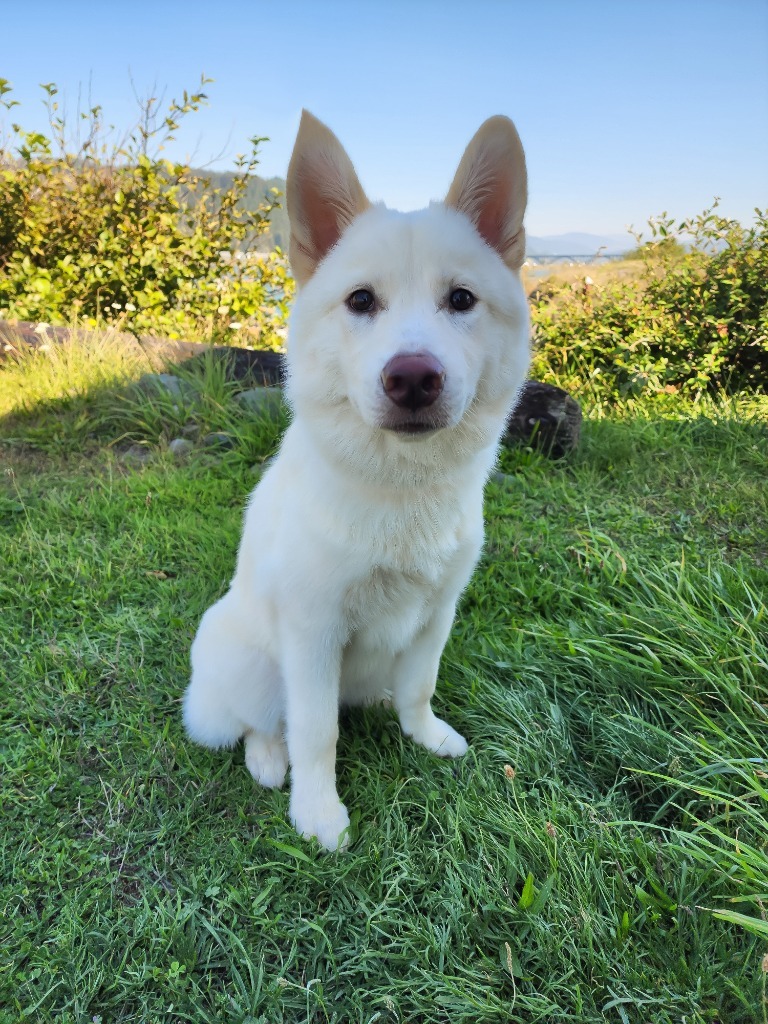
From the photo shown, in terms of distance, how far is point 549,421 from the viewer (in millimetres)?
4250

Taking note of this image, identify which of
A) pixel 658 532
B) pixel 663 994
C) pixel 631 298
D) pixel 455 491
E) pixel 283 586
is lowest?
pixel 663 994

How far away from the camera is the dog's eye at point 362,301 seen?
158cm

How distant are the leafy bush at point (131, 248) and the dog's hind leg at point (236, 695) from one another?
457 cm

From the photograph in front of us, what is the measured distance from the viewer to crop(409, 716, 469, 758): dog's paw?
2107 mm

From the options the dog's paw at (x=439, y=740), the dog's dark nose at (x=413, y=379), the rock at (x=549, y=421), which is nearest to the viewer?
the dog's dark nose at (x=413, y=379)

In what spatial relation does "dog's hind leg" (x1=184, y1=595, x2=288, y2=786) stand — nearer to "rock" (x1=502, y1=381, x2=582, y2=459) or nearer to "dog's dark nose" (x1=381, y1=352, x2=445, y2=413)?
"dog's dark nose" (x1=381, y1=352, x2=445, y2=413)

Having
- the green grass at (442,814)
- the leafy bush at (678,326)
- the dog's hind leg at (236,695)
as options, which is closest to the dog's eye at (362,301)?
the dog's hind leg at (236,695)

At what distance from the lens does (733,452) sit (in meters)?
4.19

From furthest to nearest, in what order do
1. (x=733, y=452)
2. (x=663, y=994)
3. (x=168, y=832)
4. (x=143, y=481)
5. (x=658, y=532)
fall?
(x=733, y=452) < (x=143, y=481) < (x=658, y=532) < (x=168, y=832) < (x=663, y=994)

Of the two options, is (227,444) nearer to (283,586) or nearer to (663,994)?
(283,586)

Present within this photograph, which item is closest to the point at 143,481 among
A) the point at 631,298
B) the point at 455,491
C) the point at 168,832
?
the point at 168,832

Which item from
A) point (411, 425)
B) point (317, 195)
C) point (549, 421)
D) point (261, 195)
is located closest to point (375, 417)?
point (411, 425)

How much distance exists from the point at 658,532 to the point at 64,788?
280cm

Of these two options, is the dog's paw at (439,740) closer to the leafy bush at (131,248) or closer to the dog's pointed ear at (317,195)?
the dog's pointed ear at (317,195)
